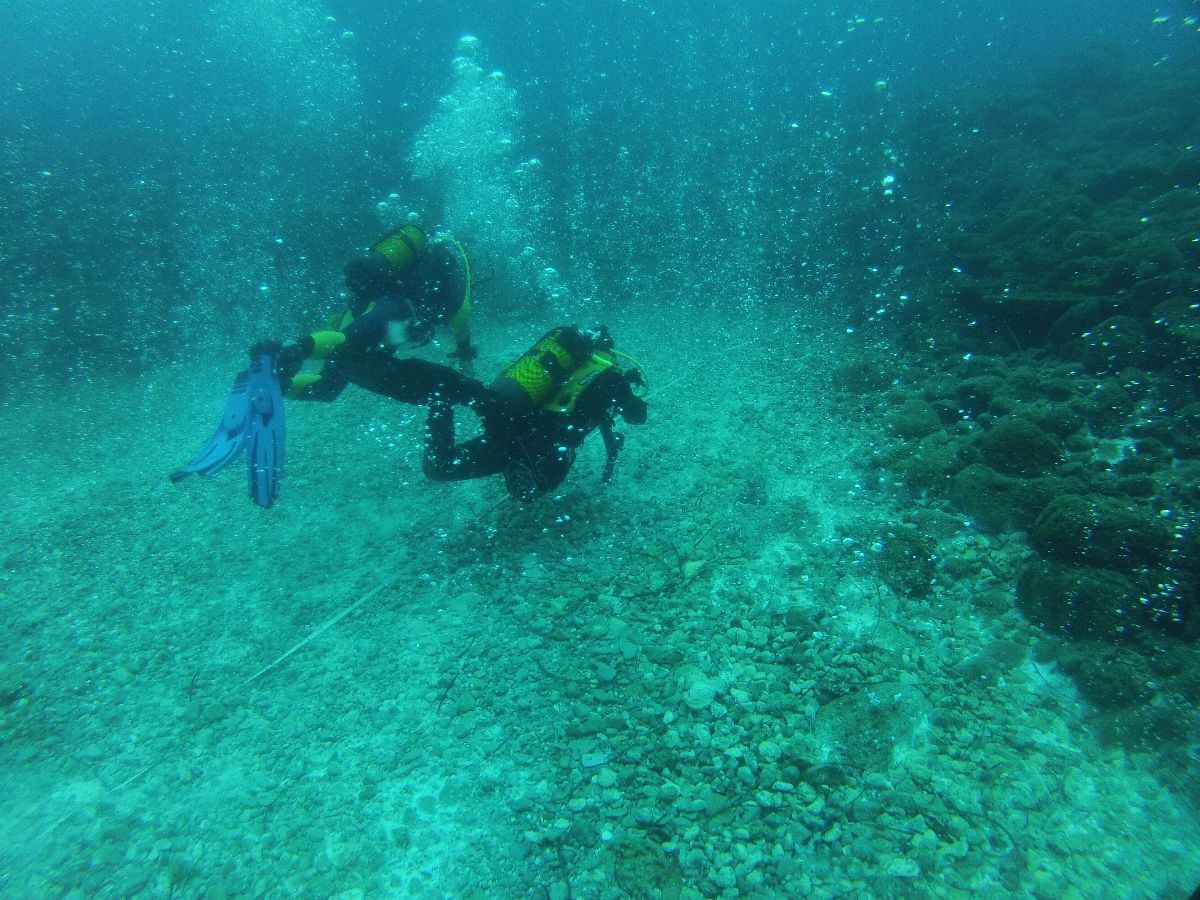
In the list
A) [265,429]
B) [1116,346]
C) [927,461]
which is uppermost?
[1116,346]

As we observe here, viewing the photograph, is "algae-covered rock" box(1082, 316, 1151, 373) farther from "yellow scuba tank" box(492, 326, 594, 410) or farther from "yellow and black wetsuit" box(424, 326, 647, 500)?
"yellow scuba tank" box(492, 326, 594, 410)

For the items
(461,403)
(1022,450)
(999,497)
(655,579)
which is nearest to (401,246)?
(461,403)

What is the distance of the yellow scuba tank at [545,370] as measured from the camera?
3943mm

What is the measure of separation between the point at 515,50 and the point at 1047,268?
37.4 m

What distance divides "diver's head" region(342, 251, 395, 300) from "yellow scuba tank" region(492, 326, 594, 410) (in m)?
1.74

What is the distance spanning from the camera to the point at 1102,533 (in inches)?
131

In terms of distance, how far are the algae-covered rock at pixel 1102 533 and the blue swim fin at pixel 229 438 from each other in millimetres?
5578

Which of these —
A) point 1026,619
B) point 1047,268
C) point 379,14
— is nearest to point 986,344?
point 1047,268

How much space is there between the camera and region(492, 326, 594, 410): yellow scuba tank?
3943 millimetres

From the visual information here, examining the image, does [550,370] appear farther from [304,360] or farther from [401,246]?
[401,246]

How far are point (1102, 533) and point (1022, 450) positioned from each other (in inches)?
45.2

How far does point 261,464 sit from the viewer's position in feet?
13.1

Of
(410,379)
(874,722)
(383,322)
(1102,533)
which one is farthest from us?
(383,322)

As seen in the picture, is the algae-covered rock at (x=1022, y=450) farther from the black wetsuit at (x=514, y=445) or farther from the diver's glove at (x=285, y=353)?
the diver's glove at (x=285, y=353)
